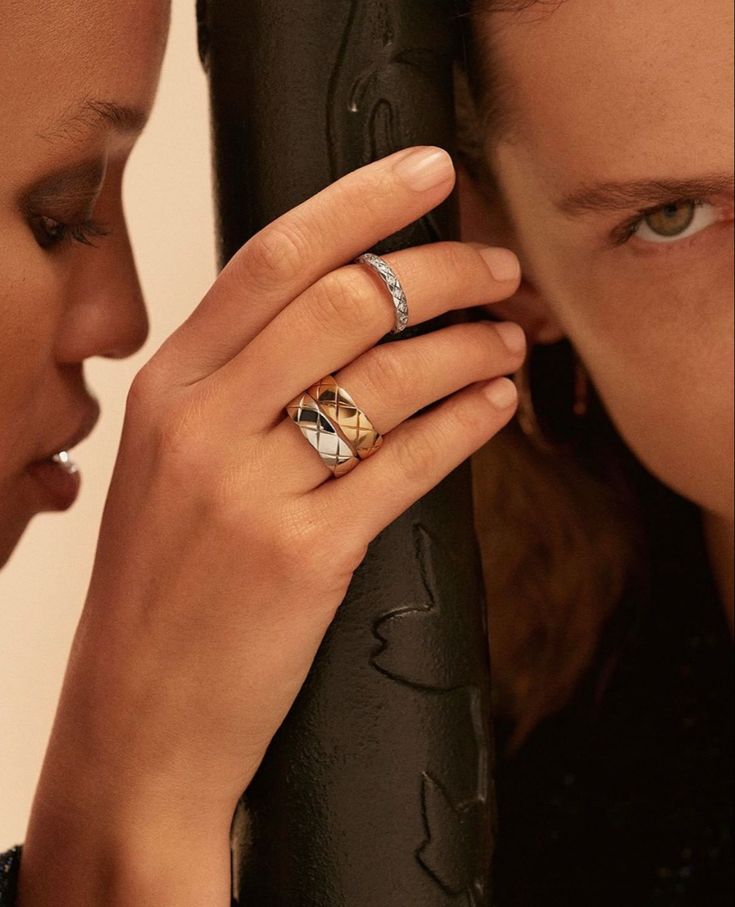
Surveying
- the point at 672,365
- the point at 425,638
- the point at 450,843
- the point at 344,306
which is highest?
the point at 344,306

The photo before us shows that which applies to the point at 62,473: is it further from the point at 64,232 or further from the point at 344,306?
the point at 344,306

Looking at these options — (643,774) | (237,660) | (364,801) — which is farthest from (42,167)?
(643,774)

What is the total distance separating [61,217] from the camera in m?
0.78

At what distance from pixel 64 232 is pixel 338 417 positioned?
0.29 metres

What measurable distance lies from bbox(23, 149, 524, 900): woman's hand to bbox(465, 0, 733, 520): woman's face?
21 cm

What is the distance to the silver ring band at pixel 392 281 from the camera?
66 centimetres

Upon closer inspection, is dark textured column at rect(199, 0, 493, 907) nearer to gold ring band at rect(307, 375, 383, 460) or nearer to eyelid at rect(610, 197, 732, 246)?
gold ring band at rect(307, 375, 383, 460)

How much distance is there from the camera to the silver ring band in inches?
25.8

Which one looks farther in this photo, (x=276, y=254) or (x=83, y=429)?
(x=83, y=429)

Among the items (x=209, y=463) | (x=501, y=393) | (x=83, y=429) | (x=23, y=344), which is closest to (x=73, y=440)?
(x=83, y=429)

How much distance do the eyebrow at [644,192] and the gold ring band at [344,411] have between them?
1.09ft

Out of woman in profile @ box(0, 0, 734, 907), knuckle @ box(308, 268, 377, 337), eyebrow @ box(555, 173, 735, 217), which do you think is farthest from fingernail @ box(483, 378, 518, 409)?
eyebrow @ box(555, 173, 735, 217)

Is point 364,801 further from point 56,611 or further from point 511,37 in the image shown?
point 511,37

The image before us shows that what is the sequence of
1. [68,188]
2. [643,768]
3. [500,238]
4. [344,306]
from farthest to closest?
[643,768]
[500,238]
[68,188]
[344,306]
